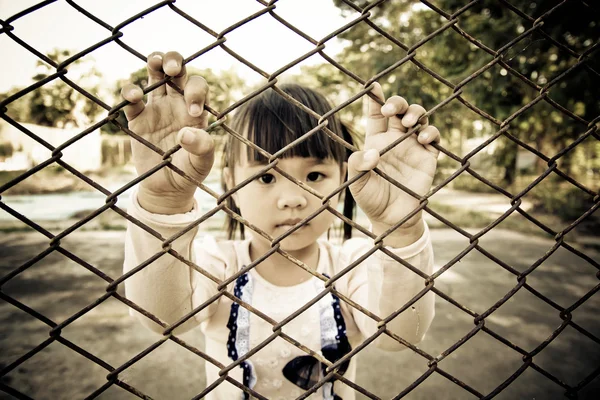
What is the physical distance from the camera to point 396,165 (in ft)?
2.93

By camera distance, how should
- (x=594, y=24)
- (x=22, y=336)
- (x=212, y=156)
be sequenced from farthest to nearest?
(x=594, y=24) < (x=22, y=336) < (x=212, y=156)

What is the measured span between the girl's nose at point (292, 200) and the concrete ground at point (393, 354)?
136 centimetres

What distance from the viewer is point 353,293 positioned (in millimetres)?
1359

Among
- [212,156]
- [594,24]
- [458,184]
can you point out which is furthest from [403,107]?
[458,184]

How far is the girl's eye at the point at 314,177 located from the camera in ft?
4.07

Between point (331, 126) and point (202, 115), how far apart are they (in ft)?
2.33

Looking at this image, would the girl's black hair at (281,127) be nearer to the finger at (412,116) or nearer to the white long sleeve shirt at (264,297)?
the white long sleeve shirt at (264,297)

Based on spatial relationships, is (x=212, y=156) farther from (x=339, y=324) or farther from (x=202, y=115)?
(x=339, y=324)

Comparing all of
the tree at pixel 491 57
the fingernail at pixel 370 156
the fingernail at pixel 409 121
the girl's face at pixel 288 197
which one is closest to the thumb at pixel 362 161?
the fingernail at pixel 370 156

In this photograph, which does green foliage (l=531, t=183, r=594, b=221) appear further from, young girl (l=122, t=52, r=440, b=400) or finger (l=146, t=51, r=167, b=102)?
finger (l=146, t=51, r=167, b=102)

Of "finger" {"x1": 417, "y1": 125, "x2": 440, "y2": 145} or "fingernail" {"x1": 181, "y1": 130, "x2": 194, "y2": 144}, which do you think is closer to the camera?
"fingernail" {"x1": 181, "y1": 130, "x2": 194, "y2": 144}

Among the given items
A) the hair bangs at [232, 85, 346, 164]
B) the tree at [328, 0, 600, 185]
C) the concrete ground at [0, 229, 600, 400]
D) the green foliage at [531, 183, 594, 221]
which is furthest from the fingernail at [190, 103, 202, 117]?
the green foliage at [531, 183, 594, 221]

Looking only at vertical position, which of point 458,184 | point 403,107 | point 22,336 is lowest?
point 403,107

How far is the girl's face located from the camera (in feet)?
3.84
